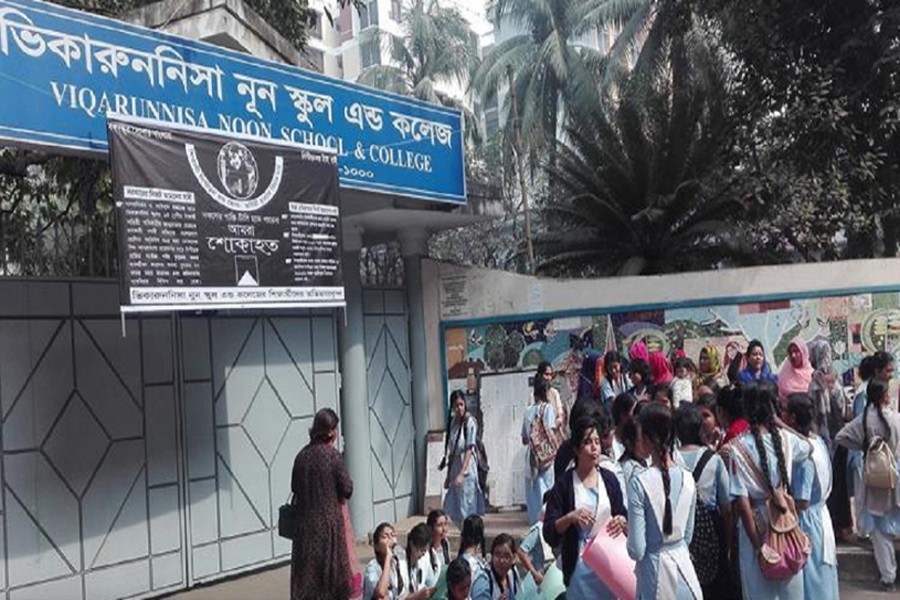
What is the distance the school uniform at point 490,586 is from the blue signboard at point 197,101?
3.68 meters

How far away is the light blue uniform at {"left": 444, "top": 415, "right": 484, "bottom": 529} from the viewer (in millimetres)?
8188

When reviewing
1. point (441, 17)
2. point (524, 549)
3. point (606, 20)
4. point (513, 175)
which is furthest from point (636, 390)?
point (441, 17)

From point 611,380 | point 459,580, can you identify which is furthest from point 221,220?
point 611,380

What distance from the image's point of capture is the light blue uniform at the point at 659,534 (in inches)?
148

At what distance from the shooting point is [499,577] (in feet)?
16.5

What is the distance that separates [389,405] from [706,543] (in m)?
6.01

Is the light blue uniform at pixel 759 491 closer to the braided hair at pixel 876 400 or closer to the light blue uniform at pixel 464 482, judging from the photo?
the braided hair at pixel 876 400

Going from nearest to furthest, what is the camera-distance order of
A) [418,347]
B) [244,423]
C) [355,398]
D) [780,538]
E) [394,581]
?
[780,538] → [394,581] → [244,423] → [355,398] → [418,347]

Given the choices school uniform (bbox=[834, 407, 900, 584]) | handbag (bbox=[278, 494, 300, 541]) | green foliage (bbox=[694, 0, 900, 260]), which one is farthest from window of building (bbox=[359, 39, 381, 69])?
handbag (bbox=[278, 494, 300, 541])

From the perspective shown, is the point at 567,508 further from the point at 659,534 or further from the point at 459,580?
the point at 459,580

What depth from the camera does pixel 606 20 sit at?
2827cm

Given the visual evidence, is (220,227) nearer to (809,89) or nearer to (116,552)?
(116,552)

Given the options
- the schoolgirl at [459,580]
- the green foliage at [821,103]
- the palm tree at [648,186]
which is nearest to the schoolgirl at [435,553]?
the schoolgirl at [459,580]

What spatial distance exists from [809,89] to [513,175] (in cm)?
1577
